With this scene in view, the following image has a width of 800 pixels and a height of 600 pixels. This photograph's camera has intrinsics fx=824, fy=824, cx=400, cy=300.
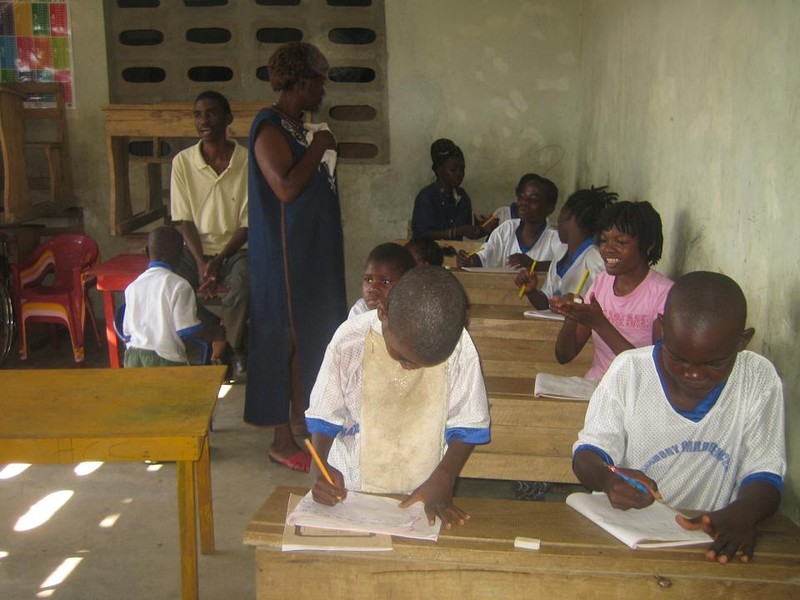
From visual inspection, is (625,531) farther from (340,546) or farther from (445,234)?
(445,234)

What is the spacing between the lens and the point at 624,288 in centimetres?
277

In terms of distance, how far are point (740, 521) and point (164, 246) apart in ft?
9.21

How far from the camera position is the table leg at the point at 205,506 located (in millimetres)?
2850

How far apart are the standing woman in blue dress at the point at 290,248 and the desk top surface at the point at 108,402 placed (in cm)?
79

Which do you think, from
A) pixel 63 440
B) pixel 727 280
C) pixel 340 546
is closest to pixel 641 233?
pixel 727 280

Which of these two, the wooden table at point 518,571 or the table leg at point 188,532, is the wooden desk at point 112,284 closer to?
the table leg at point 188,532

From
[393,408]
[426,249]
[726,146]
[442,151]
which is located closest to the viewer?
[393,408]

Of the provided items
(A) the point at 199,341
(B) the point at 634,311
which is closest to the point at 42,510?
(A) the point at 199,341

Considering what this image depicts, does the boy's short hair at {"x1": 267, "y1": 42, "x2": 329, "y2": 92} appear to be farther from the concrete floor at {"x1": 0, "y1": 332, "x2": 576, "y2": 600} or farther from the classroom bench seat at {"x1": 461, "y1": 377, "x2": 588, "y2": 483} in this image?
the concrete floor at {"x1": 0, "y1": 332, "x2": 576, "y2": 600}

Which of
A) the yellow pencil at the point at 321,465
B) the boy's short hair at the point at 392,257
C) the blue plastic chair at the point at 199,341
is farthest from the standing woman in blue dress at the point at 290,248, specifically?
the yellow pencil at the point at 321,465

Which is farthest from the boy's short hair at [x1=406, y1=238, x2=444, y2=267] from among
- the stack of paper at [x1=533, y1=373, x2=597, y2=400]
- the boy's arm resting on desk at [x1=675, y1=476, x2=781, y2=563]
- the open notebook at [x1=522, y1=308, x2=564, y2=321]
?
the boy's arm resting on desk at [x1=675, y1=476, x2=781, y2=563]

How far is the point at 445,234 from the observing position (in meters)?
5.44

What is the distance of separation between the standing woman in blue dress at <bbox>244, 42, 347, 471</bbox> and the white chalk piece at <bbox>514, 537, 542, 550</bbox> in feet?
6.53

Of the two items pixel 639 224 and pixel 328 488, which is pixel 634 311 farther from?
pixel 328 488
